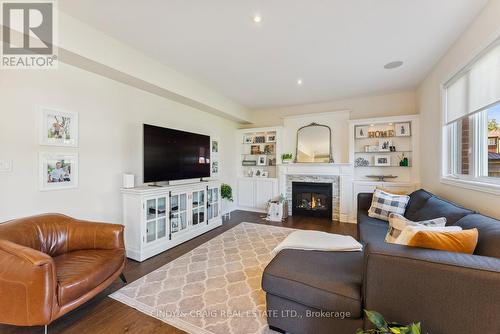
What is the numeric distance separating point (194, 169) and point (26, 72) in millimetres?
2330

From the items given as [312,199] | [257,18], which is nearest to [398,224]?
[257,18]

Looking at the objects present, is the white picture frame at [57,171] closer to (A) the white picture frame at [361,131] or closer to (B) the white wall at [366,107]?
(B) the white wall at [366,107]

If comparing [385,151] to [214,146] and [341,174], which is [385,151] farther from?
[214,146]

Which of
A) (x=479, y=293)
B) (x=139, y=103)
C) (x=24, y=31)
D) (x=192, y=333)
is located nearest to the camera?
(x=479, y=293)

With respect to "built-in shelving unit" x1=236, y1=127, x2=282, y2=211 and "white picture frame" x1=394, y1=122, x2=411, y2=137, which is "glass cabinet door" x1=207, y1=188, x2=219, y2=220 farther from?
"white picture frame" x1=394, y1=122, x2=411, y2=137

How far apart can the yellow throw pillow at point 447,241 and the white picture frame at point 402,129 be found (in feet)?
11.5

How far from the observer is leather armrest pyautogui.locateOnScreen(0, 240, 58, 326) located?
1366 mm

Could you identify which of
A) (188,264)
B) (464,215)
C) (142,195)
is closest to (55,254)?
(142,195)

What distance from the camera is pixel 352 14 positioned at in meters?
2.02

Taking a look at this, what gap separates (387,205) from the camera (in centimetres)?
283

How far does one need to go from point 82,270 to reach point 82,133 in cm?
165

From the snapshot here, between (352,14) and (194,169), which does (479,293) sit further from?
(194,169)

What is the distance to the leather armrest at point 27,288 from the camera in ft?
4.48

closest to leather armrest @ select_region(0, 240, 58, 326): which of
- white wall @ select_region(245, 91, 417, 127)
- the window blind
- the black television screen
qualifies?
the black television screen
